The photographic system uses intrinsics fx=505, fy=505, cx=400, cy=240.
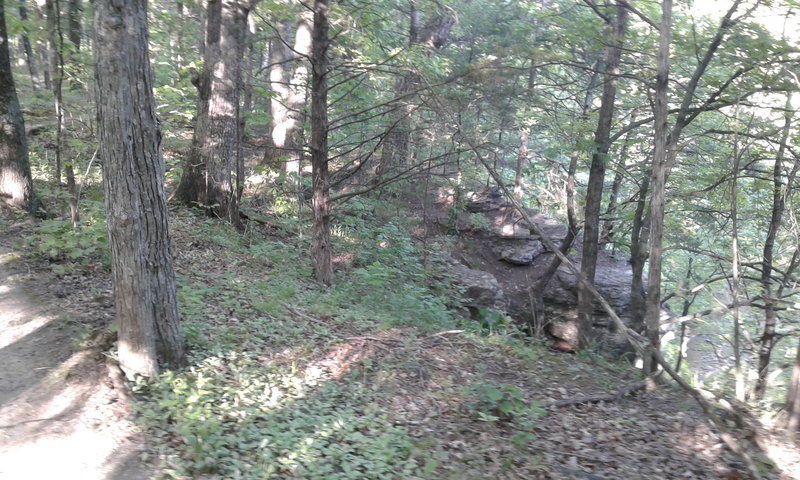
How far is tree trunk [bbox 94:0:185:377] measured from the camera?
4.54m

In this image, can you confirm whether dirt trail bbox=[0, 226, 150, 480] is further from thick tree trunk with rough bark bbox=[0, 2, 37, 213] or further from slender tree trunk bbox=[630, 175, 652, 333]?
slender tree trunk bbox=[630, 175, 652, 333]

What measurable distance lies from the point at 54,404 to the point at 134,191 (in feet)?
7.04

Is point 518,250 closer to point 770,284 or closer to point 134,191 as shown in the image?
point 770,284

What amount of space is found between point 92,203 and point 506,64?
7163mm

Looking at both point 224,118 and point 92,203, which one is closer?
point 92,203

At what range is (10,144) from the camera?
8.38m

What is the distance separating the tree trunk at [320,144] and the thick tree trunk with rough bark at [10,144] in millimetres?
4914

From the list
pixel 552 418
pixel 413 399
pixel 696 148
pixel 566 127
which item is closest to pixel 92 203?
pixel 413 399

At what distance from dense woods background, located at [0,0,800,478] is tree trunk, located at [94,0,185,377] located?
20 millimetres

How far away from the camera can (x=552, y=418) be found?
5.67 meters

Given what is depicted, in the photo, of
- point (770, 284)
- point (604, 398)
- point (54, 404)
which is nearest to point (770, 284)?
point (770, 284)

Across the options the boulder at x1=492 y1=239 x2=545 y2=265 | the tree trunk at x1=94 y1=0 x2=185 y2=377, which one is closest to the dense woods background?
the tree trunk at x1=94 y1=0 x2=185 y2=377

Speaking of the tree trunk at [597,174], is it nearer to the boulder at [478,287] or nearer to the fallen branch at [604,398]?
the boulder at [478,287]

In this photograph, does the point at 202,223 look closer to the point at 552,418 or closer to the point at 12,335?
the point at 12,335
